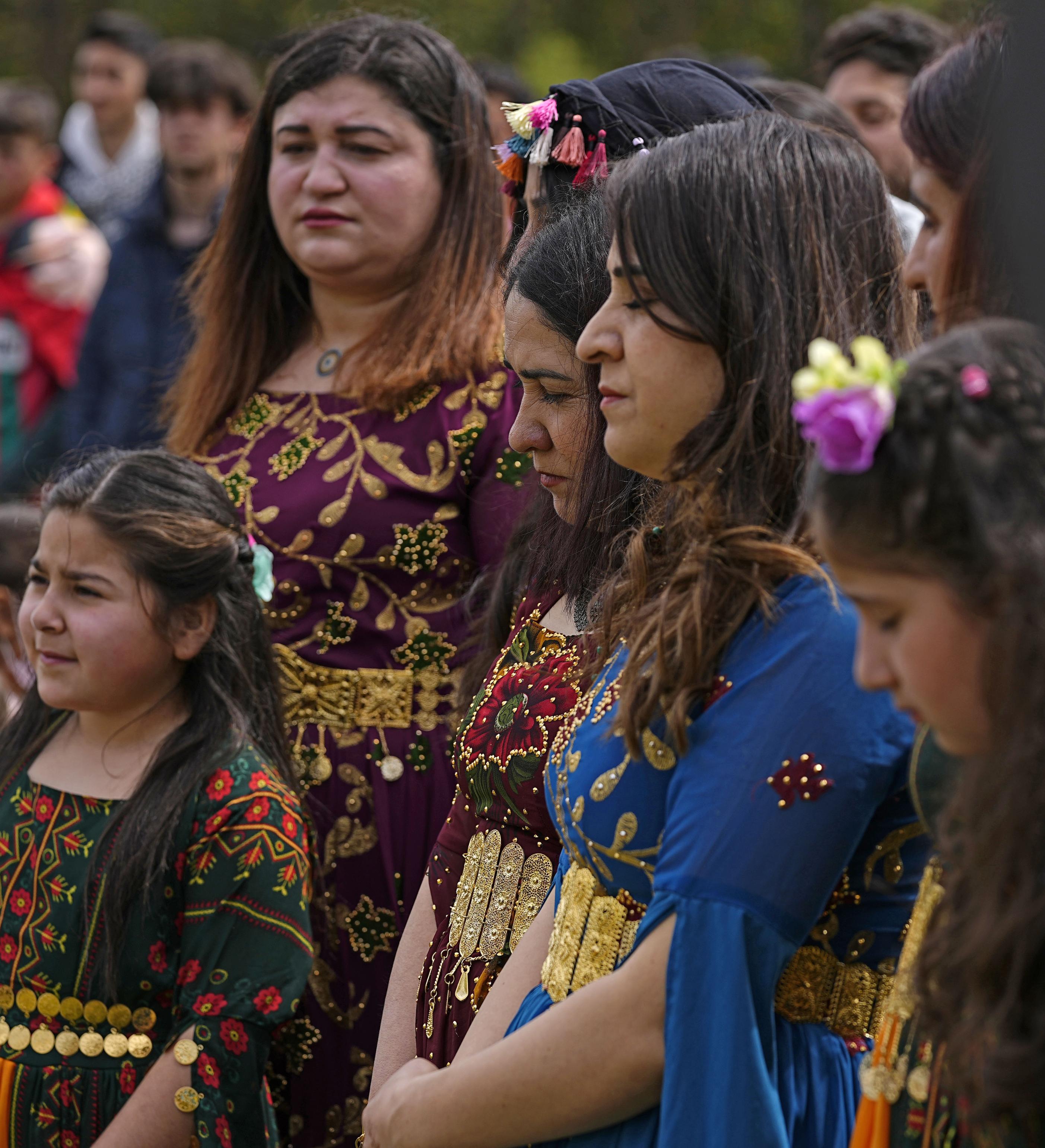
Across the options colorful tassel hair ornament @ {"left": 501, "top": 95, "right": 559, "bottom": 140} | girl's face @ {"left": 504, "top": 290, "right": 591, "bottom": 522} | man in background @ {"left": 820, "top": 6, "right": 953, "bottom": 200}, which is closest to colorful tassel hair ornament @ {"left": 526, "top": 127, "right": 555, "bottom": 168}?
colorful tassel hair ornament @ {"left": 501, "top": 95, "right": 559, "bottom": 140}

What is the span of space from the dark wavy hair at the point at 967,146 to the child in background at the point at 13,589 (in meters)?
2.11

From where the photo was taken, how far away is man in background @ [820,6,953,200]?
13.3 ft

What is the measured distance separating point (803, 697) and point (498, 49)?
28.6ft

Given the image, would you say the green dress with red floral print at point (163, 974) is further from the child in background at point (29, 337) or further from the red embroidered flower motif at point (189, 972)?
the child in background at point (29, 337)

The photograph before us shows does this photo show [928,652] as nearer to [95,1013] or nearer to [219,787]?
[219,787]

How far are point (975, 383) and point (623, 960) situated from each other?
0.71 metres

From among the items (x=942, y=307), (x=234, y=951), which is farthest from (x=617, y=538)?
(x=234, y=951)

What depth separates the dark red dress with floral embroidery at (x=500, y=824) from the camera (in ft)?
6.19

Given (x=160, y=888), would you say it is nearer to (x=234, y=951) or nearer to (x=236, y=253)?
(x=234, y=951)

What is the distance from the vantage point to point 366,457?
103 inches

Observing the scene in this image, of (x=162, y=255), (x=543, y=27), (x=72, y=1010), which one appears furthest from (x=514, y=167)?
(x=543, y=27)

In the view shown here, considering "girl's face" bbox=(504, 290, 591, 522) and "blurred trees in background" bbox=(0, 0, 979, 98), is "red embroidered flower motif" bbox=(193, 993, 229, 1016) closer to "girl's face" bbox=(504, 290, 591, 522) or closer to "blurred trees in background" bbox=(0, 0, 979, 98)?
"girl's face" bbox=(504, 290, 591, 522)

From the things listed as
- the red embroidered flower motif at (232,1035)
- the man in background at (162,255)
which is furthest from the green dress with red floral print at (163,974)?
the man in background at (162,255)

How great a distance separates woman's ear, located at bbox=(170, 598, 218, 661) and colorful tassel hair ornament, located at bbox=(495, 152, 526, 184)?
808 millimetres
